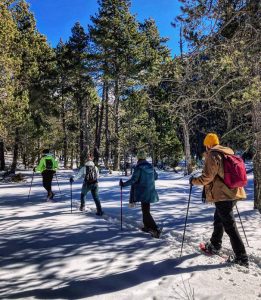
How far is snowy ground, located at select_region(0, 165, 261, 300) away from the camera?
487cm

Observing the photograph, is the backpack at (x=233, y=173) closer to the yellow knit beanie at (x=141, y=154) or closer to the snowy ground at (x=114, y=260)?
the snowy ground at (x=114, y=260)

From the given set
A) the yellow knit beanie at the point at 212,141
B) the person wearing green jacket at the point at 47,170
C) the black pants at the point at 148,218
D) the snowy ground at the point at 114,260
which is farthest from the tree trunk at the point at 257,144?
the person wearing green jacket at the point at 47,170

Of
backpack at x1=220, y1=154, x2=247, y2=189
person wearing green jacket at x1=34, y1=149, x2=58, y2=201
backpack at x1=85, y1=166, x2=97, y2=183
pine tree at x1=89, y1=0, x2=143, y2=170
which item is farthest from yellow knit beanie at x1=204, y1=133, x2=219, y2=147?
pine tree at x1=89, y1=0, x2=143, y2=170

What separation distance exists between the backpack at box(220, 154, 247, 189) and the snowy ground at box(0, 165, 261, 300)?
4.39ft

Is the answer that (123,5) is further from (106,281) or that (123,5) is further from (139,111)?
(106,281)

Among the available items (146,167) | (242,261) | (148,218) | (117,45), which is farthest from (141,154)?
(117,45)

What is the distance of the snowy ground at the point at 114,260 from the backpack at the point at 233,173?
1337 millimetres

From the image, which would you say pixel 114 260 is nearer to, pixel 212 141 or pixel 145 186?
pixel 145 186

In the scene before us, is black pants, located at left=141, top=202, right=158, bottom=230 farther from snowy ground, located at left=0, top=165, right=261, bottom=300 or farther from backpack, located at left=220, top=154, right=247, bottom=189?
backpack, located at left=220, top=154, right=247, bottom=189

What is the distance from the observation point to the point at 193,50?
29.9 feet

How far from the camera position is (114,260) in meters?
6.12

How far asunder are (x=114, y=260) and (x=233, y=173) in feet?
8.03

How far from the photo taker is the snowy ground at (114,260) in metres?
4.87

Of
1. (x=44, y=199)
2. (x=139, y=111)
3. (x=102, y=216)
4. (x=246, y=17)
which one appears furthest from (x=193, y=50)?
(x=139, y=111)
